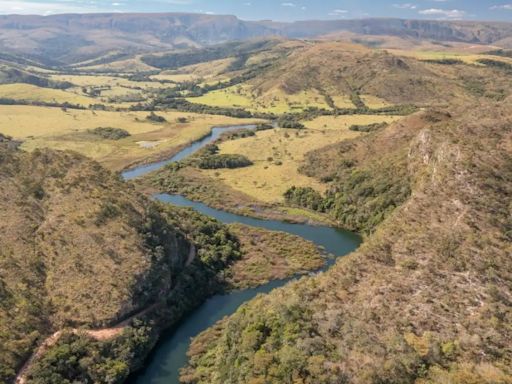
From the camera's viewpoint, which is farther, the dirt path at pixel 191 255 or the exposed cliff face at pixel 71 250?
the dirt path at pixel 191 255

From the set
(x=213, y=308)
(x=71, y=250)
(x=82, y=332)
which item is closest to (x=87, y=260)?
(x=71, y=250)

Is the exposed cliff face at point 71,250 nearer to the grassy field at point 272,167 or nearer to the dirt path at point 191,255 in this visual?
the dirt path at point 191,255

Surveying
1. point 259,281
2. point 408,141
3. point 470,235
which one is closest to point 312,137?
point 408,141

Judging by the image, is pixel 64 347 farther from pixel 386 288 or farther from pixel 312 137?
pixel 312 137

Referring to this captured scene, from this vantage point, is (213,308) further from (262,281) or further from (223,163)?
(223,163)

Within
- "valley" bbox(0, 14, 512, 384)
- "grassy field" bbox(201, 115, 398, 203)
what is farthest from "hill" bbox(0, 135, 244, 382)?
"grassy field" bbox(201, 115, 398, 203)

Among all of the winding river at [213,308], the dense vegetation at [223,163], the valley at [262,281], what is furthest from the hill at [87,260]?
the dense vegetation at [223,163]
